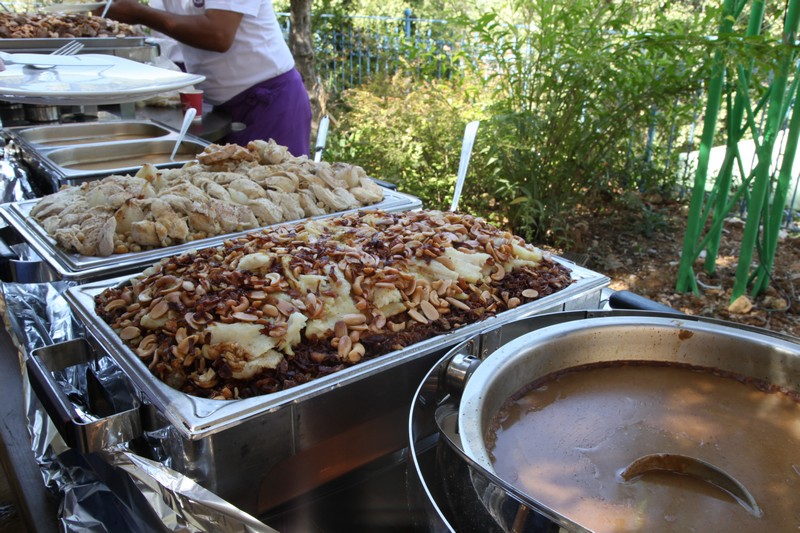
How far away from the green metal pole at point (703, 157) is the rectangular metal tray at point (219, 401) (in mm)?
2071

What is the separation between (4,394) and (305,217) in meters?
0.75

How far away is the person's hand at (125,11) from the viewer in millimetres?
2918

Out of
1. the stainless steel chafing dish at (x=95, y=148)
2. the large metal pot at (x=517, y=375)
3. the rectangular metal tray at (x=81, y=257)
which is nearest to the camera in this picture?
the large metal pot at (x=517, y=375)

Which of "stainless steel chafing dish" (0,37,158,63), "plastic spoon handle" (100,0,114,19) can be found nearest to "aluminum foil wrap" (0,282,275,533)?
"stainless steel chafing dish" (0,37,158,63)

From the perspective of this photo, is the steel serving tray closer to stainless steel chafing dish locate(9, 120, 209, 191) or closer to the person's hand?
stainless steel chafing dish locate(9, 120, 209, 191)

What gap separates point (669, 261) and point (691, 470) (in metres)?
3.46

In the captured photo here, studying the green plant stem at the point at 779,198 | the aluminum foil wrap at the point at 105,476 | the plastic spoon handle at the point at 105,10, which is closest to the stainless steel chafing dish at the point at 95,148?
the aluminum foil wrap at the point at 105,476

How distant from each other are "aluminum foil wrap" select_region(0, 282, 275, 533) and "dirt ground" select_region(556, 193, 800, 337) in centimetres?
250

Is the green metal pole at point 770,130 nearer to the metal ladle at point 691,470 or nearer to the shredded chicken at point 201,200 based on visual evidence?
the shredded chicken at point 201,200

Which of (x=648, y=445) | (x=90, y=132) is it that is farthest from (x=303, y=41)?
(x=648, y=445)

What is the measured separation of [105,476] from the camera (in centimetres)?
98

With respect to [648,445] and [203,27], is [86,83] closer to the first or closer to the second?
[203,27]

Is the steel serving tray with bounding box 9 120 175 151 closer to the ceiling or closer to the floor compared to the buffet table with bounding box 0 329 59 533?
closer to the ceiling

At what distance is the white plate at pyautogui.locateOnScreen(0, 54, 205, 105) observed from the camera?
6.55 ft
